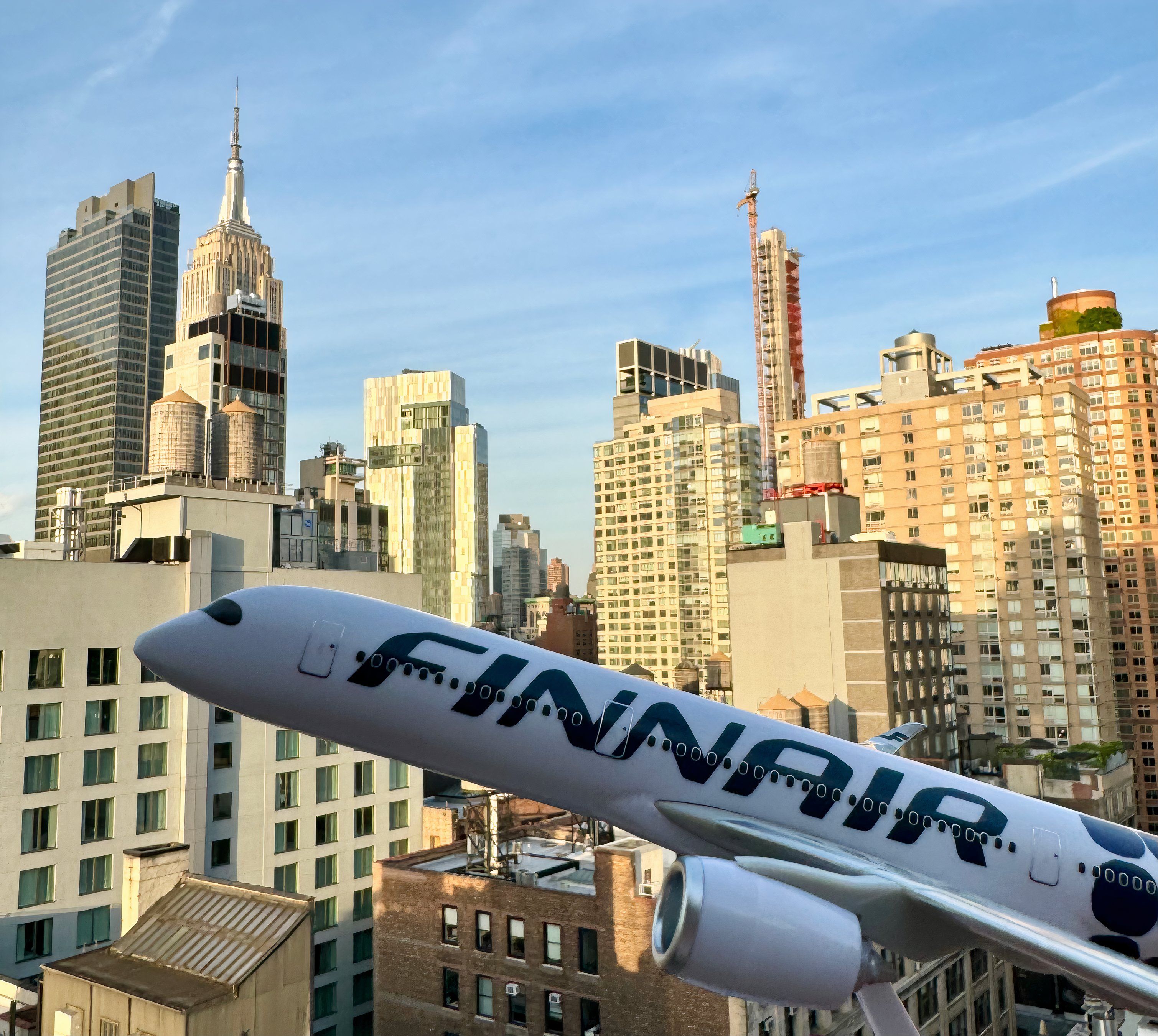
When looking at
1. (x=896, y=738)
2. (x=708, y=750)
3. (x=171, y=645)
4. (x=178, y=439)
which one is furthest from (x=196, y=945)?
(x=178, y=439)

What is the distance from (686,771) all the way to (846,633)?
80606 mm

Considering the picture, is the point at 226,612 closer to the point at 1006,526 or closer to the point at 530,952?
the point at 530,952

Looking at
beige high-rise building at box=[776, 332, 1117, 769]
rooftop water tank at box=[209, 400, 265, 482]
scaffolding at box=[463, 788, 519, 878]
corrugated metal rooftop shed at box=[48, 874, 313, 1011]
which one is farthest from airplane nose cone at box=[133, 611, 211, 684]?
beige high-rise building at box=[776, 332, 1117, 769]

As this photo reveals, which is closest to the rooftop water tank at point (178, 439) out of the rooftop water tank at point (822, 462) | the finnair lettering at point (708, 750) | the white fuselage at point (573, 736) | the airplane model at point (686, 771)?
the airplane model at point (686, 771)

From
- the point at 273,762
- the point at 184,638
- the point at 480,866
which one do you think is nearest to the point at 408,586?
the point at 273,762

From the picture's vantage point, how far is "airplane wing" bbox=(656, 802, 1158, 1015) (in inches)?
654

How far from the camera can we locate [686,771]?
2034 cm

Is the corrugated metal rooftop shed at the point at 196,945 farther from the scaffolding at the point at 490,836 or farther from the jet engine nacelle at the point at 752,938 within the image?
the jet engine nacelle at the point at 752,938

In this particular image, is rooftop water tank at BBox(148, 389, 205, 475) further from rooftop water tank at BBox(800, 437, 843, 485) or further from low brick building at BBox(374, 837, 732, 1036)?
rooftop water tank at BBox(800, 437, 843, 485)

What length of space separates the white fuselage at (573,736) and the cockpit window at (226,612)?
3.7 inches

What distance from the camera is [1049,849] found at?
2233 centimetres

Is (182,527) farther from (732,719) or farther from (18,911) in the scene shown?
(732,719)

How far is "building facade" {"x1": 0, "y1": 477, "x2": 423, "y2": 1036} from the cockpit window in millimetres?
38352

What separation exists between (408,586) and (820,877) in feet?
184
